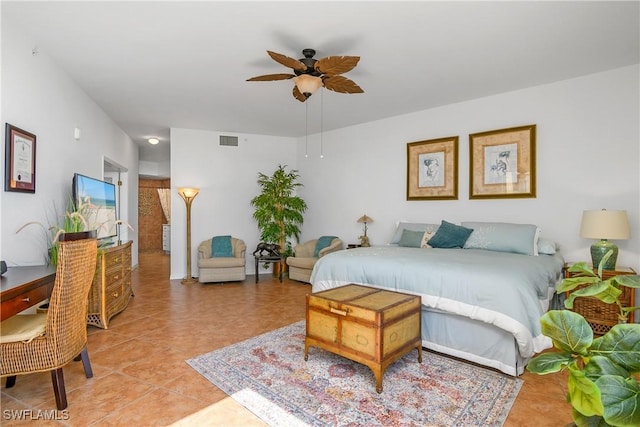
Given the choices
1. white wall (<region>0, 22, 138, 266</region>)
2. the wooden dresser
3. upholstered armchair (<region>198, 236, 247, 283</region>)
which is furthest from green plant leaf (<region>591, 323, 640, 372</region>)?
upholstered armchair (<region>198, 236, 247, 283</region>)

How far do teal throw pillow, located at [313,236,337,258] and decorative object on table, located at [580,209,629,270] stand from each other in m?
3.67

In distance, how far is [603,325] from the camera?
10.7 ft

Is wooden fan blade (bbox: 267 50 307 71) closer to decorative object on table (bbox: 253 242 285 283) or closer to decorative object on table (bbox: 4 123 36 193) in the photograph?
decorative object on table (bbox: 4 123 36 193)

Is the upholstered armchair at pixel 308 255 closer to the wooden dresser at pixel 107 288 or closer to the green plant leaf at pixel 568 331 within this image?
the wooden dresser at pixel 107 288

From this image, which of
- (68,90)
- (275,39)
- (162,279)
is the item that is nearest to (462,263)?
(275,39)

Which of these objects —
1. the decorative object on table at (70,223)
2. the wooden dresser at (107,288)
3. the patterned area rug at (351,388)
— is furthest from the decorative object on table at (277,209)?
the patterned area rug at (351,388)

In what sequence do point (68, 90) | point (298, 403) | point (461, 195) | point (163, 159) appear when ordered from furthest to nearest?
point (163, 159)
point (461, 195)
point (68, 90)
point (298, 403)

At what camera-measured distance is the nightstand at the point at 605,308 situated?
3.17 meters

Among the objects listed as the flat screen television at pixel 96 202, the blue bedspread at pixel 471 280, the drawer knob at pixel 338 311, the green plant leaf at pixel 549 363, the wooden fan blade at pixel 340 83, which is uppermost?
the wooden fan blade at pixel 340 83

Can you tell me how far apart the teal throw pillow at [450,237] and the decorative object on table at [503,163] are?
63 cm

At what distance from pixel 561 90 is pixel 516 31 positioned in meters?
1.57

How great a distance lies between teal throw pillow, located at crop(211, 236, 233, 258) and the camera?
6043 mm

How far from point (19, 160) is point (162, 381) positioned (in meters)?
2.09

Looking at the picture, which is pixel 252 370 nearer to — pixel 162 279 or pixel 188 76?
pixel 188 76
